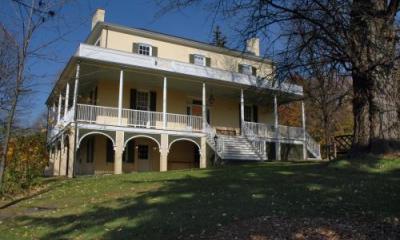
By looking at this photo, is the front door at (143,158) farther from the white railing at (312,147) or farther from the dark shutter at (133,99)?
the white railing at (312,147)

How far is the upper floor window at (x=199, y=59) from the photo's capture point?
2692cm

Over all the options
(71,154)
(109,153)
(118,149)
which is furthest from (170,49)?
(71,154)

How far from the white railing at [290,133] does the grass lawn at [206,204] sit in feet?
49.5

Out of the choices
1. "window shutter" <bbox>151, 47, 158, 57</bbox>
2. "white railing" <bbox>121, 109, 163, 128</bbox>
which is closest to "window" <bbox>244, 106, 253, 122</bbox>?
"window shutter" <bbox>151, 47, 158, 57</bbox>

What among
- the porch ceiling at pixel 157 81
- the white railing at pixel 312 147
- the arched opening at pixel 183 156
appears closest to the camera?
the porch ceiling at pixel 157 81

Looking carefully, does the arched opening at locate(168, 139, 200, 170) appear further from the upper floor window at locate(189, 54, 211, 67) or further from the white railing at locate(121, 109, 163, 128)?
the upper floor window at locate(189, 54, 211, 67)

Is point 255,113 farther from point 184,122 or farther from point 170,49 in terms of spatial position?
point 170,49

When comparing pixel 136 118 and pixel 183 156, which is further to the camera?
pixel 183 156

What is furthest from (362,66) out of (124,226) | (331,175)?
(124,226)

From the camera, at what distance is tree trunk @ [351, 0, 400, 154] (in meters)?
10.1

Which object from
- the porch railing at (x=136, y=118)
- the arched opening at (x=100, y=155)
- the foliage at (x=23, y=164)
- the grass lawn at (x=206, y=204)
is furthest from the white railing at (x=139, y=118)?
the grass lawn at (x=206, y=204)

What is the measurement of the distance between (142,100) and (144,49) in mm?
2916

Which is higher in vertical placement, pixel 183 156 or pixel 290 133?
pixel 290 133

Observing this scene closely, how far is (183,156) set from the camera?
1038 inches
